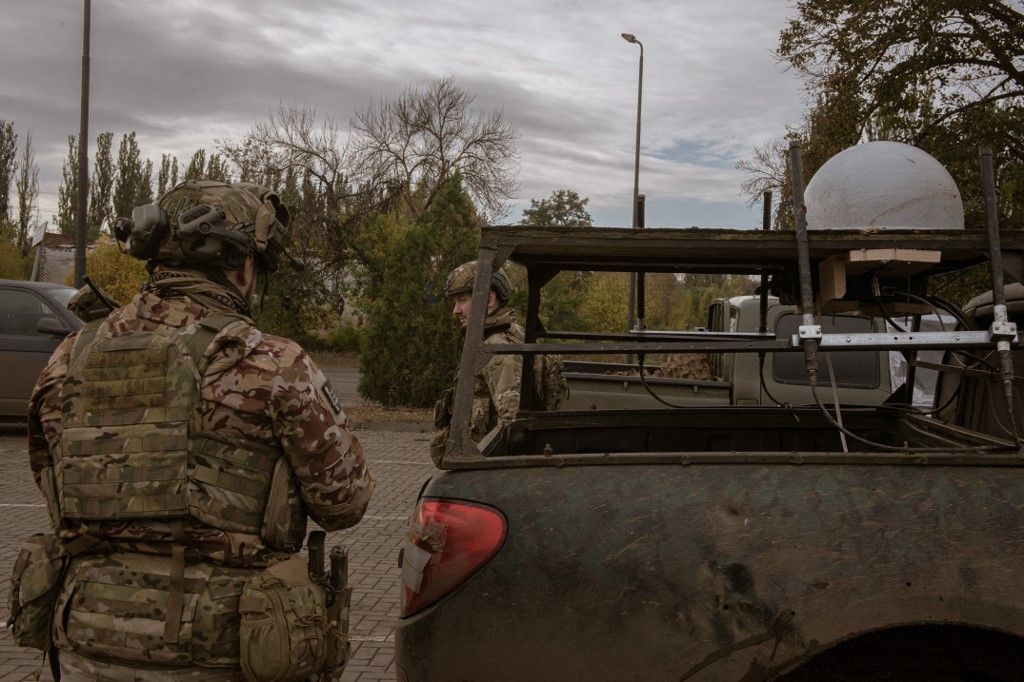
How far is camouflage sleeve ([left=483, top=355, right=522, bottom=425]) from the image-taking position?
177 inches

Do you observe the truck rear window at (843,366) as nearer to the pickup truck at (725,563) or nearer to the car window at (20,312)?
the pickup truck at (725,563)

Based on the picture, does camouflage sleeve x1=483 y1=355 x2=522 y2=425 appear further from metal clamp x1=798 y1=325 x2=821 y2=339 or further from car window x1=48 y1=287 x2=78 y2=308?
car window x1=48 y1=287 x2=78 y2=308

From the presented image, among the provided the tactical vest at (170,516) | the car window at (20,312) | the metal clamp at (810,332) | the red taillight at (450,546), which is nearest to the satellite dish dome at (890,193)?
the metal clamp at (810,332)

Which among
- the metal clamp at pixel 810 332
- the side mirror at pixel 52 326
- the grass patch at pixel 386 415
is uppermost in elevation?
the side mirror at pixel 52 326

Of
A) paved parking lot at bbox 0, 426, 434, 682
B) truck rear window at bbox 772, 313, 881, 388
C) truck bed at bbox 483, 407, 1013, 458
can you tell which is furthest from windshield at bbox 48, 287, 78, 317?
truck bed at bbox 483, 407, 1013, 458

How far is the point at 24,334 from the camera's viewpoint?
39.5ft

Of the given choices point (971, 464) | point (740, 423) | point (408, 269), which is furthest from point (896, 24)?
point (971, 464)

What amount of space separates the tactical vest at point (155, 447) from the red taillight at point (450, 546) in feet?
1.32

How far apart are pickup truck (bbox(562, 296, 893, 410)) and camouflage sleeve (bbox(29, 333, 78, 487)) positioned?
5025 millimetres

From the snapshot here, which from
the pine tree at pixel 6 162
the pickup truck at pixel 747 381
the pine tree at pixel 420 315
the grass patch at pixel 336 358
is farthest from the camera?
the pine tree at pixel 6 162

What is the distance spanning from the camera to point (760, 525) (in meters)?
2.52

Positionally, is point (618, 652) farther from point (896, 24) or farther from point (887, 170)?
point (896, 24)

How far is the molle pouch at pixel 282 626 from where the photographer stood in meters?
2.35

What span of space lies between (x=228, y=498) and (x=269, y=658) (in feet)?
1.26
